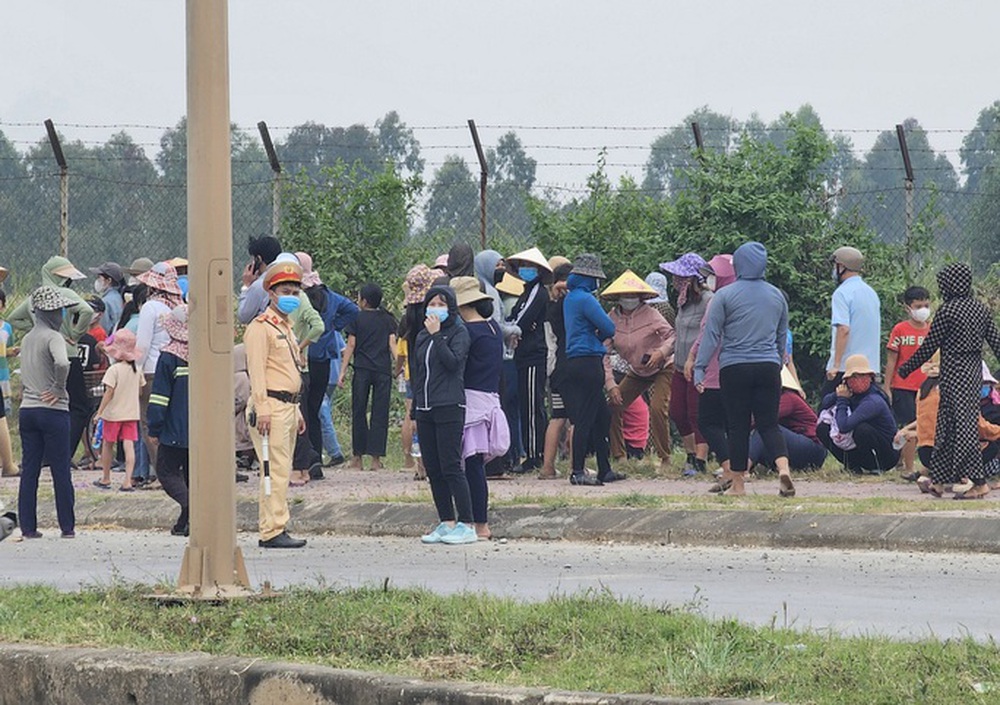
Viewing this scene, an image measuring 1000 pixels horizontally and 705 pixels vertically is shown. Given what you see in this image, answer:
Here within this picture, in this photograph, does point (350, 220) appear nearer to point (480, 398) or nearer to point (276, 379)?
point (480, 398)

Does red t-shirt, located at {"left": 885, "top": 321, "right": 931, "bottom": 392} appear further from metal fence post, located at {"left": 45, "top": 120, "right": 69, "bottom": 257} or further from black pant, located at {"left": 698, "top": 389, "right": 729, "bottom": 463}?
metal fence post, located at {"left": 45, "top": 120, "right": 69, "bottom": 257}

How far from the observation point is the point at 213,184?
831 cm

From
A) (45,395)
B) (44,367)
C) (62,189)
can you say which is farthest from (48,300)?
(62,189)

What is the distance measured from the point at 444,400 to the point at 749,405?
2840 mm

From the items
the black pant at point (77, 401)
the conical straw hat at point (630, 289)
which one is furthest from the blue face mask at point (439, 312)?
the black pant at point (77, 401)

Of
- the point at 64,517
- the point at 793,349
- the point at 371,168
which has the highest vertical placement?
the point at 371,168

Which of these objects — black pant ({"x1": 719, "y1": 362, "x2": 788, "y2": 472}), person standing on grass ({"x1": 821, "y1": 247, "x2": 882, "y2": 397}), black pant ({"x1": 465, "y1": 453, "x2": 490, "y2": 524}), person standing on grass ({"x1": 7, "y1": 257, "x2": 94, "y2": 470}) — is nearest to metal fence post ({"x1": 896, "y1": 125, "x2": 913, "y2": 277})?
person standing on grass ({"x1": 821, "y1": 247, "x2": 882, "y2": 397})

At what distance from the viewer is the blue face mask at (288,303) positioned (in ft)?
39.5

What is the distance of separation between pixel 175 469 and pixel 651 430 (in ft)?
18.3

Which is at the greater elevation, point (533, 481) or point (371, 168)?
point (371, 168)

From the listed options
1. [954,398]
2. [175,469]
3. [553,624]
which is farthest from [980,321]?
[553,624]

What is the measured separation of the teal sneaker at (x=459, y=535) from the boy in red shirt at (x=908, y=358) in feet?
13.9

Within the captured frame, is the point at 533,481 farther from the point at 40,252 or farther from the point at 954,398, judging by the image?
the point at 40,252

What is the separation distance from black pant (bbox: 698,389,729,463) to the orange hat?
4.06m
